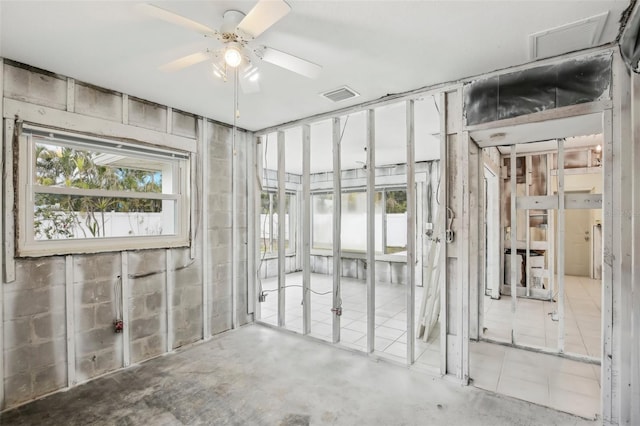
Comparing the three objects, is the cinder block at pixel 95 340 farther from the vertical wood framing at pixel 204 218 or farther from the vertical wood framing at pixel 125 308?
the vertical wood framing at pixel 204 218

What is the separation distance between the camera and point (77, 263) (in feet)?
8.85

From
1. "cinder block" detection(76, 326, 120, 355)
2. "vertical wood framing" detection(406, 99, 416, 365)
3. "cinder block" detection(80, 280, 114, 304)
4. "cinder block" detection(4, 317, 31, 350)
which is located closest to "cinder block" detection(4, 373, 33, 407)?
"cinder block" detection(4, 317, 31, 350)

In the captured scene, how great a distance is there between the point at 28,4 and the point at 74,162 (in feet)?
4.58

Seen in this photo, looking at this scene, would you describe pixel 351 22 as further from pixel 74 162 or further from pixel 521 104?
pixel 74 162

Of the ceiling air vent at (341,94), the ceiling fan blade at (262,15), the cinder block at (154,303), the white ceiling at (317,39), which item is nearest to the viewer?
the ceiling fan blade at (262,15)

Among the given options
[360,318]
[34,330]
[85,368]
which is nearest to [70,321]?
[34,330]

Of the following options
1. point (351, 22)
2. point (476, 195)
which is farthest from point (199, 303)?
point (476, 195)

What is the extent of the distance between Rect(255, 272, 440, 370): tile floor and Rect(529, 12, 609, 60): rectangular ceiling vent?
274 cm

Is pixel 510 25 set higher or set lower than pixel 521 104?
higher

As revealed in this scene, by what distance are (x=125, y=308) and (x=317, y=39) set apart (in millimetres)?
2950

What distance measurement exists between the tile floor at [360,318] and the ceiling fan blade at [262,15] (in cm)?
304

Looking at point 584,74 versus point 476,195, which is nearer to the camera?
point 584,74

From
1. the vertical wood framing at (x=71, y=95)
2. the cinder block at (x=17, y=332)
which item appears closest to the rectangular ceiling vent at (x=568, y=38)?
the vertical wood framing at (x=71, y=95)

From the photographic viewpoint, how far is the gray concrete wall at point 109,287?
95.5 inches
